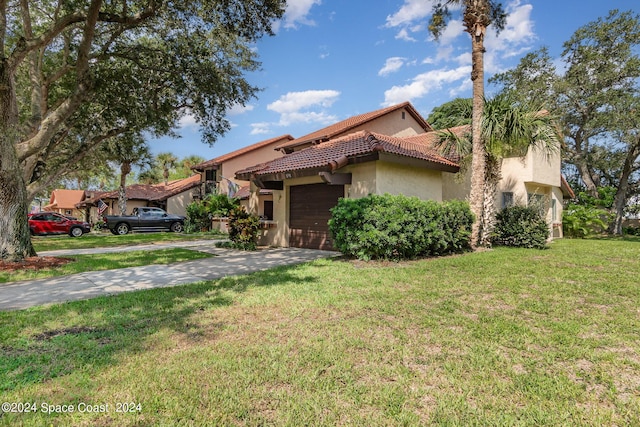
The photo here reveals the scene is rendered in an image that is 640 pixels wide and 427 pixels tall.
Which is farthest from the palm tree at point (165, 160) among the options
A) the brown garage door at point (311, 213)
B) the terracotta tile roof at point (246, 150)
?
the brown garage door at point (311, 213)

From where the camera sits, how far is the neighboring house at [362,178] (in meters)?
11.1

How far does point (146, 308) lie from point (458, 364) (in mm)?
4407

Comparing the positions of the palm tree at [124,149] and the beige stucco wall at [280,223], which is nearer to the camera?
the beige stucco wall at [280,223]

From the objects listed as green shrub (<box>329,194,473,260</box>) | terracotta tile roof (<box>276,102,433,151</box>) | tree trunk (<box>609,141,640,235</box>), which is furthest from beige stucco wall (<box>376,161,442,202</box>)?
tree trunk (<box>609,141,640,235</box>)

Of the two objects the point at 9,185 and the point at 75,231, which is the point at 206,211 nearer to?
the point at 75,231

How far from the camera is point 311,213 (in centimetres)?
1302

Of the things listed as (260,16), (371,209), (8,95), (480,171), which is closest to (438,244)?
(371,209)

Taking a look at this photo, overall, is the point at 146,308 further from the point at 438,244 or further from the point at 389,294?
the point at 438,244

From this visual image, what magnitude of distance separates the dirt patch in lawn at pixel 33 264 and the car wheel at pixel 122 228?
14797 mm

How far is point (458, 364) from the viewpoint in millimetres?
3207

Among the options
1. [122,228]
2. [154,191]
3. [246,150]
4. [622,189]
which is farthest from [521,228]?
[154,191]

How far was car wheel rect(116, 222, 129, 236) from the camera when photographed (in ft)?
76.4

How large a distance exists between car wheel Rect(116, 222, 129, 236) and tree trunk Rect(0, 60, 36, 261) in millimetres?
14976

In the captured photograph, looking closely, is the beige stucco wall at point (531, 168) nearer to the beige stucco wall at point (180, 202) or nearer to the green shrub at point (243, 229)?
the green shrub at point (243, 229)
